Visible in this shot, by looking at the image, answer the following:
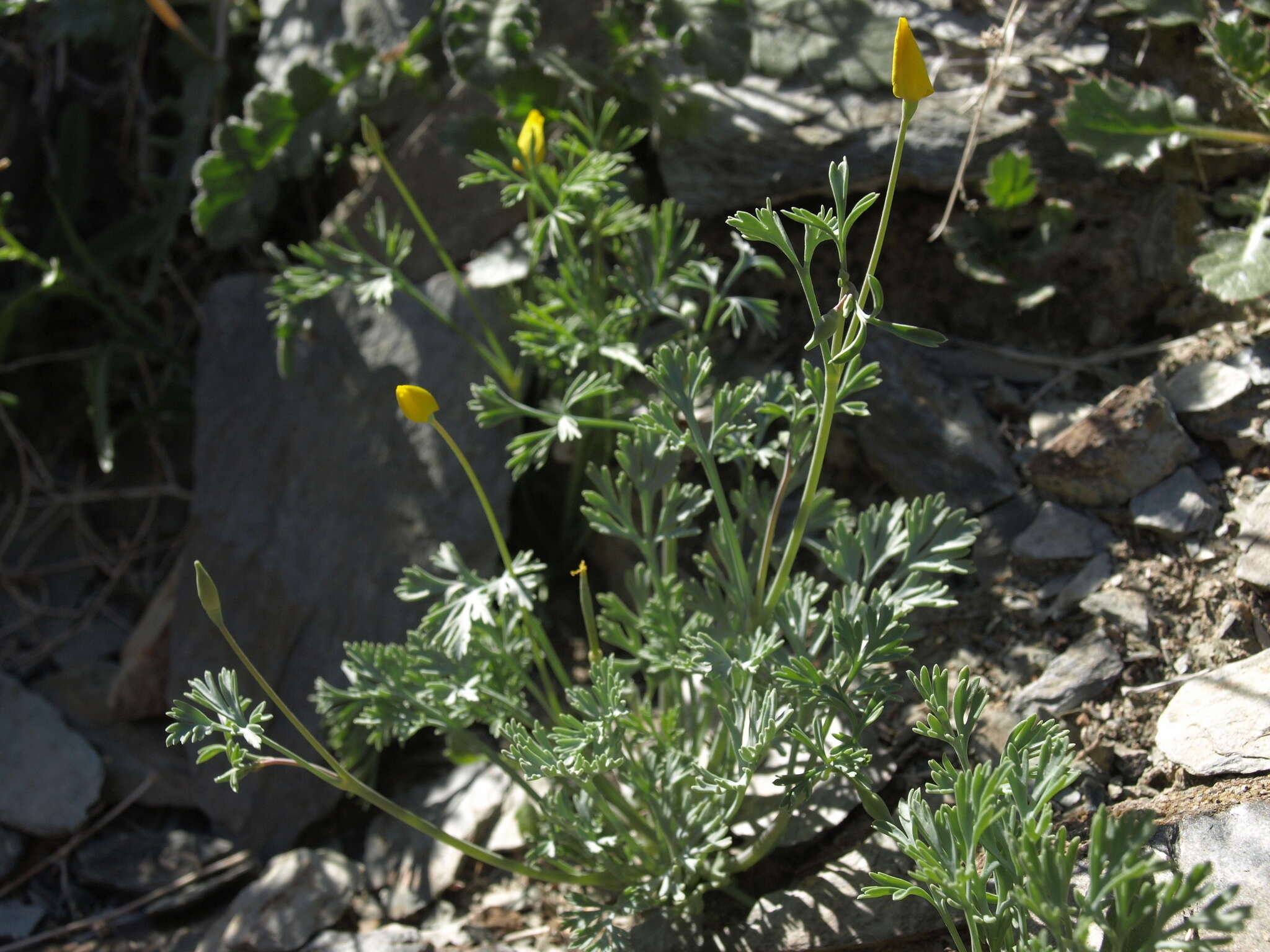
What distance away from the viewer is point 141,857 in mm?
2750

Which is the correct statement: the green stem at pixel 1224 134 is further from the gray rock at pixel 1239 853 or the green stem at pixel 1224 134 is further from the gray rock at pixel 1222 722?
the gray rock at pixel 1239 853

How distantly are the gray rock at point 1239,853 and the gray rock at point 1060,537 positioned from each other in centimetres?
66

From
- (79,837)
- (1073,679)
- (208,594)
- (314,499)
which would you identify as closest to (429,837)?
(314,499)

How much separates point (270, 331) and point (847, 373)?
6.48 feet

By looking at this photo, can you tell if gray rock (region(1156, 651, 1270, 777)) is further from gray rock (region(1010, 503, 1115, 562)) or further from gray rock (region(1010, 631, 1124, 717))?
gray rock (region(1010, 503, 1115, 562))

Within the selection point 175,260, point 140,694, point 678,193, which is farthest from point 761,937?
point 175,260

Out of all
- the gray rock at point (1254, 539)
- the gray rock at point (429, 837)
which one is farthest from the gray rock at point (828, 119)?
the gray rock at point (429, 837)

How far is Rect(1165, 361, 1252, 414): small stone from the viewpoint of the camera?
85.3 inches

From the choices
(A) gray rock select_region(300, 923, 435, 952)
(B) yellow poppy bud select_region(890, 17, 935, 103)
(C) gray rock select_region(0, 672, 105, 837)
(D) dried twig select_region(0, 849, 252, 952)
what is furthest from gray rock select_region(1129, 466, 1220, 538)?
(C) gray rock select_region(0, 672, 105, 837)

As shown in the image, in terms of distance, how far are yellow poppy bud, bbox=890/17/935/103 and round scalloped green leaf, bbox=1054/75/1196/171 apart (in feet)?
4.16

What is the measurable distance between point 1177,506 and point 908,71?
1207 millimetres

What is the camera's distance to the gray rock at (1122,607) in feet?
6.56

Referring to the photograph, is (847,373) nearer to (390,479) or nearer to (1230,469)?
(1230,469)

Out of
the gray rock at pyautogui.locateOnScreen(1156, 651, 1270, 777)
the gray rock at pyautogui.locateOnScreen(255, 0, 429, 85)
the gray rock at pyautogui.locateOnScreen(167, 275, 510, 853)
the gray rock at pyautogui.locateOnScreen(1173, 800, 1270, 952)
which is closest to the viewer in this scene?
the gray rock at pyautogui.locateOnScreen(1173, 800, 1270, 952)
